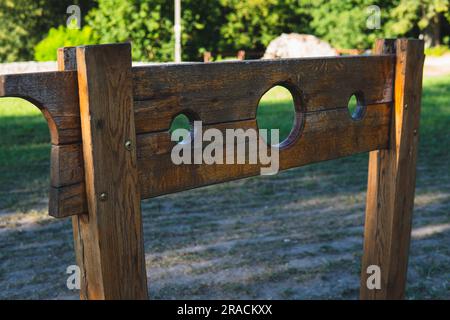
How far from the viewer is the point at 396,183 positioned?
321 cm

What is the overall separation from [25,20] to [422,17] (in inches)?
662

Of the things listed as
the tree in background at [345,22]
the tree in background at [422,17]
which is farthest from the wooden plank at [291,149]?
the tree in background at [422,17]

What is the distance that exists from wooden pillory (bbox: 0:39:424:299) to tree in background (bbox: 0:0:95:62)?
Answer: 85.1ft

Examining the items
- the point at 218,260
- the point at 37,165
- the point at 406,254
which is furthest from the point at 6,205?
the point at 406,254

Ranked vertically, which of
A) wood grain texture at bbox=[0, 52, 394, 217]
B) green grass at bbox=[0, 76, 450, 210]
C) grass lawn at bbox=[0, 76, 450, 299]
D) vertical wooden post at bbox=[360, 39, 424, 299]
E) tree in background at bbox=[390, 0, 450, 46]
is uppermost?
tree in background at bbox=[390, 0, 450, 46]

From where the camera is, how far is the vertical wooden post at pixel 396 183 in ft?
10.2

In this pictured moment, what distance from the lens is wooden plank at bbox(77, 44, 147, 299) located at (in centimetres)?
206

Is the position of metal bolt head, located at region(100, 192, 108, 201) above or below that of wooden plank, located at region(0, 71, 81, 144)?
below

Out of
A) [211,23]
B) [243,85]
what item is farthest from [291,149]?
[211,23]

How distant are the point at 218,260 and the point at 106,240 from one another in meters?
2.43

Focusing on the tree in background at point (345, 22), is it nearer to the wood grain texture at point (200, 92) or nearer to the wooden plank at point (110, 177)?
the wood grain texture at point (200, 92)

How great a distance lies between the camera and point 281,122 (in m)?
10.3

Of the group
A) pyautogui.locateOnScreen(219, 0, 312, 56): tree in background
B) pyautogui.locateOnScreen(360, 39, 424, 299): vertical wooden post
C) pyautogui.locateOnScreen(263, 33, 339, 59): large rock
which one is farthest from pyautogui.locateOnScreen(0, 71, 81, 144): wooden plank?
pyautogui.locateOnScreen(219, 0, 312, 56): tree in background

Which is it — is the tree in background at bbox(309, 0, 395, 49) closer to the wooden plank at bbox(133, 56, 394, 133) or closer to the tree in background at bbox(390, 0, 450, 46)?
the tree in background at bbox(390, 0, 450, 46)
